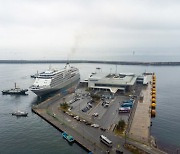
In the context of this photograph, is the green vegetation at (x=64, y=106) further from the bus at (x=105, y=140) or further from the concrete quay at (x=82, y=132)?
the bus at (x=105, y=140)

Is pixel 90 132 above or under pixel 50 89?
under

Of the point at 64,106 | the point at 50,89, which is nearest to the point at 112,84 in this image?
the point at 50,89

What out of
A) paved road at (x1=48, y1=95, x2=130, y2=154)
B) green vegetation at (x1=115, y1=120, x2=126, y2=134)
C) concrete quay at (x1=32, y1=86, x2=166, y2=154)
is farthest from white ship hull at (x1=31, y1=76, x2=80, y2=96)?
green vegetation at (x1=115, y1=120, x2=126, y2=134)

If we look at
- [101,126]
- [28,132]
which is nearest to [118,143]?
[101,126]

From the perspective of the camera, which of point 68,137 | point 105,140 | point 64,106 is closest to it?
point 105,140

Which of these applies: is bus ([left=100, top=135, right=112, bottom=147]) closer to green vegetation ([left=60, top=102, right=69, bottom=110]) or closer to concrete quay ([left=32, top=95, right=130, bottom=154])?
concrete quay ([left=32, top=95, right=130, bottom=154])

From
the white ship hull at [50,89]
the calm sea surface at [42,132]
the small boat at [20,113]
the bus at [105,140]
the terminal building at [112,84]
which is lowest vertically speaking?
the calm sea surface at [42,132]

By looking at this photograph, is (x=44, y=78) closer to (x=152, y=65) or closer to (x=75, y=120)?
(x=75, y=120)

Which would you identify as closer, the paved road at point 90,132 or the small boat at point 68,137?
the paved road at point 90,132

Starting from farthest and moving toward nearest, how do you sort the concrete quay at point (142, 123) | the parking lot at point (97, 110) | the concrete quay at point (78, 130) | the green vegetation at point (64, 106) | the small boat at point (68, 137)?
the green vegetation at point (64, 106) < the parking lot at point (97, 110) < the small boat at point (68, 137) < the concrete quay at point (142, 123) < the concrete quay at point (78, 130)

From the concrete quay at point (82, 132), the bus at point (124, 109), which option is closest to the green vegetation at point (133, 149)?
the concrete quay at point (82, 132)

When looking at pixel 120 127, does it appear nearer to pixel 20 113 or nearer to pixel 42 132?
pixel 42 132
